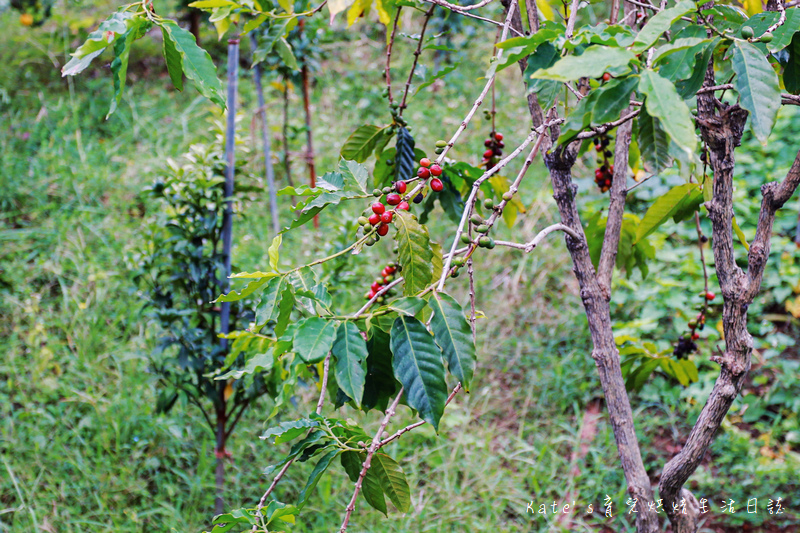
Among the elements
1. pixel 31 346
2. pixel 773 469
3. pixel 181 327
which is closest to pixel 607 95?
pixel 181 327

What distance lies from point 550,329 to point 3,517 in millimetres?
2217

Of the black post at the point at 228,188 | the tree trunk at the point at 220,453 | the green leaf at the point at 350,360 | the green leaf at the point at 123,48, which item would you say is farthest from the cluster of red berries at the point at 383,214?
the tree trunk at the point at 220,453

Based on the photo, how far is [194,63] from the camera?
2.52 feet

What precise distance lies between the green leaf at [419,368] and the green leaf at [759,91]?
411mm

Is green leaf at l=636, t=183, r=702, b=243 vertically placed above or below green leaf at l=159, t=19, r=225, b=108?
below

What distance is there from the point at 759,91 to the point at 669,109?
0.16 m

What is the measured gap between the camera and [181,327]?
6.03 feet

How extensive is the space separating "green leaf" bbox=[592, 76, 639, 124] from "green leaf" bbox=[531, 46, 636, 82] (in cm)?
4

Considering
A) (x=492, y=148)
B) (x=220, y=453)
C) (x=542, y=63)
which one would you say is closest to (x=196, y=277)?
(x=220, y=453)

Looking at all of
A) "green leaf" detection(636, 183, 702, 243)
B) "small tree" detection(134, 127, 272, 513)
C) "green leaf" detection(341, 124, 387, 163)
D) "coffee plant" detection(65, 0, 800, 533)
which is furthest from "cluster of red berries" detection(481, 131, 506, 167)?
"small tree" detection(134, 127, 272, 513)

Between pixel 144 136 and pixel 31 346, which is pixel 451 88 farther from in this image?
pixel 31 346

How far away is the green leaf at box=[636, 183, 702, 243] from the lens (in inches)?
41.6

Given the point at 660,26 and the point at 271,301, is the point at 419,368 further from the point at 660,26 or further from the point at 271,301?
the point at 660,26

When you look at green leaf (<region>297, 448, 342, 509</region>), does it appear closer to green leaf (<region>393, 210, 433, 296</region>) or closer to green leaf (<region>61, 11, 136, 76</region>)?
green leaf (<region>393, 210, 433, 296</region>)
